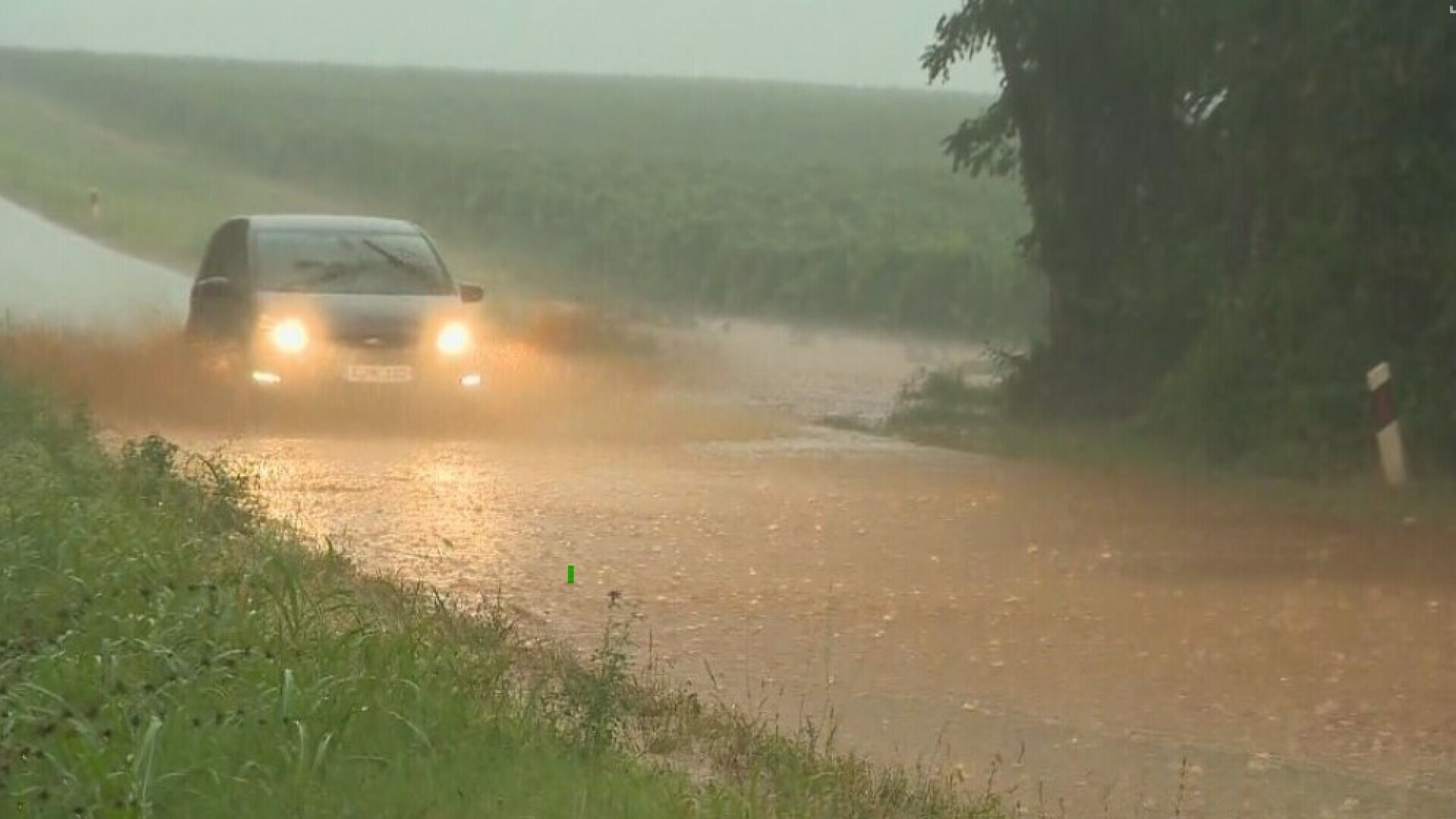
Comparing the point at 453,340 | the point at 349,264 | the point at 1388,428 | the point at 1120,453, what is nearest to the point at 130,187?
the point at 349,264

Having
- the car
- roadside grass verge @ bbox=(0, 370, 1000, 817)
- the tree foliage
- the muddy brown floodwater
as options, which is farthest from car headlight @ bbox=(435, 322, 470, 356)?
roadside grass verge @ bbox=(0, 370, 1000, 817)

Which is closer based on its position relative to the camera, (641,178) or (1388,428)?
(1388,428)

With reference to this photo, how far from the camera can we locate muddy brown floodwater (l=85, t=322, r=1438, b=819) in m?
9.05

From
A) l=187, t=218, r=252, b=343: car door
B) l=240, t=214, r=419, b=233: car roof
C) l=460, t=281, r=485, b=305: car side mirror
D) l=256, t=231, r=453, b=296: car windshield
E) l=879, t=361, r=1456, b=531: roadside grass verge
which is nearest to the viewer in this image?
l=879, t=361, r=1456, b=531: roadside grass verge

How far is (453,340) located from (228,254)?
108 inches

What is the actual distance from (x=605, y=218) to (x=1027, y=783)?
42.3 m

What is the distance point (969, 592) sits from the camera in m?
12.4

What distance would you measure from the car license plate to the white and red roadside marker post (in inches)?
304

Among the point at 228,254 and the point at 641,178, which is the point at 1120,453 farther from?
the point at 641,178

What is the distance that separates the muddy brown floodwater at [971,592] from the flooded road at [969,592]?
25mm

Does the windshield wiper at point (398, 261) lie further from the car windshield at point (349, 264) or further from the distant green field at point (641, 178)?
the distant green field at point (641, 178)

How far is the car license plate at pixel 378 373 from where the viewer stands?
19.7 metres

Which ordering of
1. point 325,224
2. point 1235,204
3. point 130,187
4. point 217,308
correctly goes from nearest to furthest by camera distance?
point 1235,204, point 217,308, point 325,224, point 130,187

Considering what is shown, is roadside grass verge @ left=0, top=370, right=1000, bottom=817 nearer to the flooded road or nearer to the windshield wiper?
the flooded road
